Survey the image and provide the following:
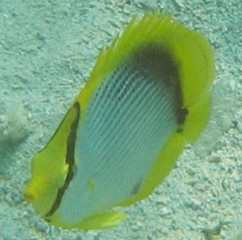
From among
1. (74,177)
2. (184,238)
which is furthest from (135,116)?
(184,238)

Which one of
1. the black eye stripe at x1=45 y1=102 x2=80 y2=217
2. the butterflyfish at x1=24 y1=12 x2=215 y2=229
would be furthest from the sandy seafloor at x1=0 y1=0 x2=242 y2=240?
the black eye stripe at x1=45 y1=102 x2=80 y2=217

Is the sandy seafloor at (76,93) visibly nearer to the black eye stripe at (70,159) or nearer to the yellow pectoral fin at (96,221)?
the yellow pectoral fin at (96,221)

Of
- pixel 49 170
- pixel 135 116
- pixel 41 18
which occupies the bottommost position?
pixel 41 18

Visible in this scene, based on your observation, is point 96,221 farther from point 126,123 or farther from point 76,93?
point 76,93

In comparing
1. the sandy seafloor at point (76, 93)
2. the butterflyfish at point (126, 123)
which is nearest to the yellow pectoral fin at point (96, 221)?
the butterflyfish at point (126, 123)

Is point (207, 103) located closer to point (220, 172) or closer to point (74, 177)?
point (74, 177)

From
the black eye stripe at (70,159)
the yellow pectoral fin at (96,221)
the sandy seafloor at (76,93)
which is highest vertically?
the black eye stripe at (70,159)
